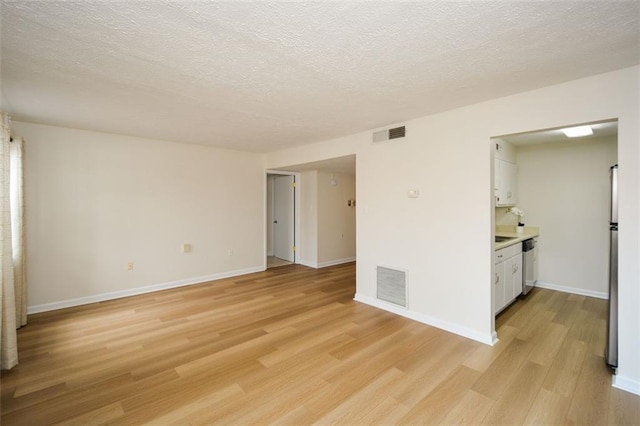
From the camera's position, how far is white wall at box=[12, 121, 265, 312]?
145 inches

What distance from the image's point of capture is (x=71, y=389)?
2125 millimetres

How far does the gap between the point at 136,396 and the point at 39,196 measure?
327cm

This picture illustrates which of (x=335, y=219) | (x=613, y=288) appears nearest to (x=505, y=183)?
(x=613, y=288)

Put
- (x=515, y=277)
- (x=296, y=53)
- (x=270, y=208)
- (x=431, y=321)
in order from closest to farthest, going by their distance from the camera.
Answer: (x=296, y=53), (x=431, y=321), (x=515, y=277), (x=270, y=208)

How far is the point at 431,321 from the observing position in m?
3.28

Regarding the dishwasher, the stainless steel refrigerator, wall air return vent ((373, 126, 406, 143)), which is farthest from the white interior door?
the stainless steel refrigerator

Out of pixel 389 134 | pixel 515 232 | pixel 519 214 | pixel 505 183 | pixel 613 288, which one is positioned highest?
pixel 389 134

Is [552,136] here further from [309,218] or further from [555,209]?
[309,218]

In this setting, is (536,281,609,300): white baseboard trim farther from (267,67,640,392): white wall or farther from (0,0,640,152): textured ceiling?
(0,0,640,152): textured ceiling

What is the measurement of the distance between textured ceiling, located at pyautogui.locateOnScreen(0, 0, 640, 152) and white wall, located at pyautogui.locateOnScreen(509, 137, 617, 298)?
2859mm

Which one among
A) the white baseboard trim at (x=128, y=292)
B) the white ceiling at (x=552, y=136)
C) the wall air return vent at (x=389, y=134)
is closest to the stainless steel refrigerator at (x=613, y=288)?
the white ceiling at (x=552, y=136)

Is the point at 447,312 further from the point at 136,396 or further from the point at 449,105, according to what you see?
the point at 136,396

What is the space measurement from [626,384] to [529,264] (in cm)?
252

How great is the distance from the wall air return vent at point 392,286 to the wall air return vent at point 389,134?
1.75 m
